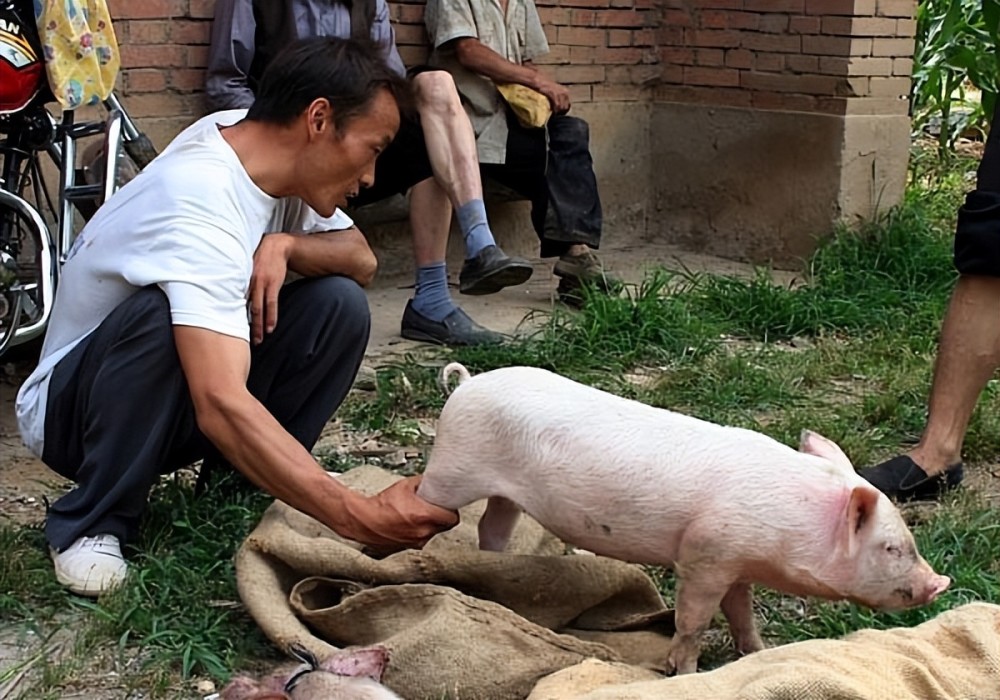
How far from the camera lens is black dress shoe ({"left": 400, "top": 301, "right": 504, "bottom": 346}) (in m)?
5.15

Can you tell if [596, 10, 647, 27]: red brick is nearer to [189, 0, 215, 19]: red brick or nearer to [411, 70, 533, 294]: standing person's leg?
[411, 70, 533, 294]: standing person's leg

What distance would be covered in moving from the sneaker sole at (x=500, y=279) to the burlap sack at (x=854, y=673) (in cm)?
288

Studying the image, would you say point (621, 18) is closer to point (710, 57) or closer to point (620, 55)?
point (620, 55)

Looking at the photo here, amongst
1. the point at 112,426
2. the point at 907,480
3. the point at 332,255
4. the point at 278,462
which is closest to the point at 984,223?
the point at 907,480

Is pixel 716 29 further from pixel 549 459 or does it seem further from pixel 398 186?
pixel 549 459

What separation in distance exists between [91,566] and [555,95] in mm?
3505

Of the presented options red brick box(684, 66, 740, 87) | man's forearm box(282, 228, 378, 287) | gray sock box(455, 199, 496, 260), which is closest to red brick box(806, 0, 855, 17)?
red brick box(684, 66, 740, 87)

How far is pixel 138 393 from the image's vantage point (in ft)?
9.40

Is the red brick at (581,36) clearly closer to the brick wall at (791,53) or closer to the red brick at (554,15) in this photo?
the red brick at (554,15)

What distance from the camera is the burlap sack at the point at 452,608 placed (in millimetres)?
2445

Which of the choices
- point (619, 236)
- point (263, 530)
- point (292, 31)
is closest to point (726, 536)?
point (263, 530)

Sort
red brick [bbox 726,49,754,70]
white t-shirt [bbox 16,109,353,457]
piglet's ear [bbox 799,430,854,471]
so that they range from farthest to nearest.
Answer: red brick [bbox 726,49,754,70] → white t-shirt [bbox 16,109,353,457] → piglet's ear [bbox 799,430,854,471]

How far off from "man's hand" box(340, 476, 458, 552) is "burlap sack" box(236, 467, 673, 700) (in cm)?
7

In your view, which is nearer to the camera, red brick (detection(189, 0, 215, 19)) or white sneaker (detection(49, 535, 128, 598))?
white sneaker (detection(49, 535, 128, 598))
